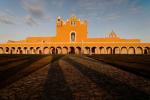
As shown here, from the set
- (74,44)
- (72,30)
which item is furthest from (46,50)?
(72,30)

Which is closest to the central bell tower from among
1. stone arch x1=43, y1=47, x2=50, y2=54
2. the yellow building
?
the yellow building

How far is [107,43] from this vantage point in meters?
56.2

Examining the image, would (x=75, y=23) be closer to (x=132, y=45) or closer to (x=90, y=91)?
(x=132, y=45)

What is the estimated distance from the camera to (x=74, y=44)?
56750 millimetres

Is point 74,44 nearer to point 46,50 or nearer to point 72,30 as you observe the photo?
point 46,50

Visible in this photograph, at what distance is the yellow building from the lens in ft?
184

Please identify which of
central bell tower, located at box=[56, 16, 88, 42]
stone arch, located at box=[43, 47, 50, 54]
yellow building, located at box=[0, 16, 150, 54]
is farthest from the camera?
central bell tower, located at box=[56, 16, 88, 42]

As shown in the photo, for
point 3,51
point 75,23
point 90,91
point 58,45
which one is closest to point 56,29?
point 75,23

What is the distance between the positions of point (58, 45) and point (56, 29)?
13.2 meters

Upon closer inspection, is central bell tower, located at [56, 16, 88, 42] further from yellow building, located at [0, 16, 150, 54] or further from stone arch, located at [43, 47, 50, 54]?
stone arch, located at [43, 47, 50, 54]

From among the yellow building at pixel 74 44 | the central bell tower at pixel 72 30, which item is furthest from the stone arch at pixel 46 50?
the central bell tower at pixel 72 30

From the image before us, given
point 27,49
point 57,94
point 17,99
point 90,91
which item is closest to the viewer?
point 17,99

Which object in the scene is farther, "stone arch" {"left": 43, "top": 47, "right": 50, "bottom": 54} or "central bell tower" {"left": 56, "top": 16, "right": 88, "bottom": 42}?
"central bell tower" {"left": 56, "top": 16, "right": 88, "bottom": 42}

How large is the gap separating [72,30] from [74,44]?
12387 mm
